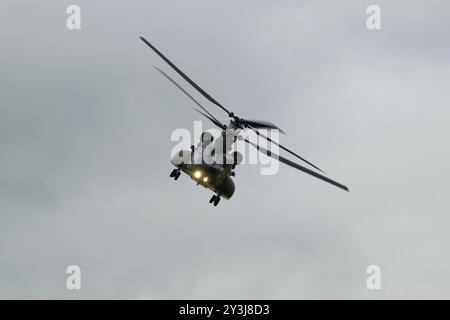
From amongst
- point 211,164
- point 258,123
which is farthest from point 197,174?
point 258,123

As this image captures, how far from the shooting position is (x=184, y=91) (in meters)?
82.8

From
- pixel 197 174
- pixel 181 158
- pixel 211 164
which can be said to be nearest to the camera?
pixel 211 164

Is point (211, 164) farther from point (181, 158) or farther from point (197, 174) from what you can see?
point (181, 158)

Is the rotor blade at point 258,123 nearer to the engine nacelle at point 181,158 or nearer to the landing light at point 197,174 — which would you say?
the landing light at point 197,174

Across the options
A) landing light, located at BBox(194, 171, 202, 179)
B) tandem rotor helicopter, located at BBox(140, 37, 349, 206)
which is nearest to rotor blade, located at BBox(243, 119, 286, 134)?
tandem rotor helicopter, located at BBox(140, 37, 349, 206)

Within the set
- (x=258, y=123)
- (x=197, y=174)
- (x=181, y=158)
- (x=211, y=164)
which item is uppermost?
(x=258, y=123)

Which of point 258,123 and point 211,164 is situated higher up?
point 258,123

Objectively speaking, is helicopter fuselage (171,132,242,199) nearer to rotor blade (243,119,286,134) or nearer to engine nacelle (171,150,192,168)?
engine nacelle (171,150,192,168)

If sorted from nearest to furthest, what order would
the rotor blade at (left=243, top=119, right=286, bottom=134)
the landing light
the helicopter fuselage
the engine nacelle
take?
the rotor blade at (left=243, top=119, right=286, bottom=134), the helicopter fuselage, the landing light, the engine nacelle

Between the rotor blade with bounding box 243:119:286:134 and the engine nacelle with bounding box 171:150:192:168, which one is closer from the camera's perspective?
the rotor blade with bounding box 243:119:286:134
